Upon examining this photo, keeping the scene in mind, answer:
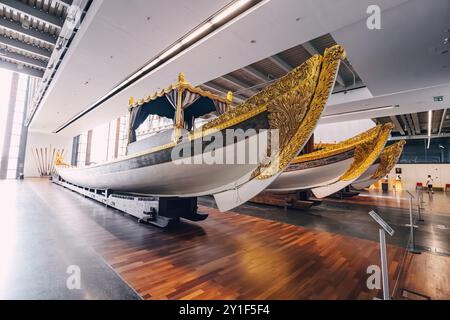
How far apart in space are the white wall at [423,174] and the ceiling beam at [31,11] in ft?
53.0

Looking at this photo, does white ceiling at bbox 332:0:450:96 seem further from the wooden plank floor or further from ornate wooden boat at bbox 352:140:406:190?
the wooden plank floor

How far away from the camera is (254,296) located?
1.12m

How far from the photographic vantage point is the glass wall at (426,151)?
1340 cm

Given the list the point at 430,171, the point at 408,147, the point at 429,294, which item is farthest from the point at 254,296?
the point at 408,147

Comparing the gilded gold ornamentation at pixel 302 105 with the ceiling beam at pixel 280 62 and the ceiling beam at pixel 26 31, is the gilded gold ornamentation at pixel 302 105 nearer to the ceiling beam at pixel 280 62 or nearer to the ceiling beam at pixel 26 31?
the ceiling beam at pixel 280 62

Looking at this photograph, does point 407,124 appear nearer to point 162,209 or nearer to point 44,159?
point 162,209

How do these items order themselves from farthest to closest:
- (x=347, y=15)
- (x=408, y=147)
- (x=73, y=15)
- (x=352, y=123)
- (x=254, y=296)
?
1. (x=408, y=147)
2. (x=352, y=123)
3. (x=73, y=15)
4. (x=347, y=15)
5. (x=254, y=296)

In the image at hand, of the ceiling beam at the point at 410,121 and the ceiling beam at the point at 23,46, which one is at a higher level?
the ceiling beam at the point at 23,46

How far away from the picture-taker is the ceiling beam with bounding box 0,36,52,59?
5.07 metres

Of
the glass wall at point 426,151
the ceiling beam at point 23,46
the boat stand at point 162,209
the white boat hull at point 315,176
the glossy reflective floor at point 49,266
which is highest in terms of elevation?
the ceiling beam at point 23,46

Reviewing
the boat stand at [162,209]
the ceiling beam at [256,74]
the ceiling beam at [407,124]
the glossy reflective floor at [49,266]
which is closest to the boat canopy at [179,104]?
the boat stand at [162,209]

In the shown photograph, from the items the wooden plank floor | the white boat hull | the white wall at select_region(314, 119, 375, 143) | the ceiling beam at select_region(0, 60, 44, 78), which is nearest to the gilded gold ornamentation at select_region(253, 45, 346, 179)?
the wooden plank floor
